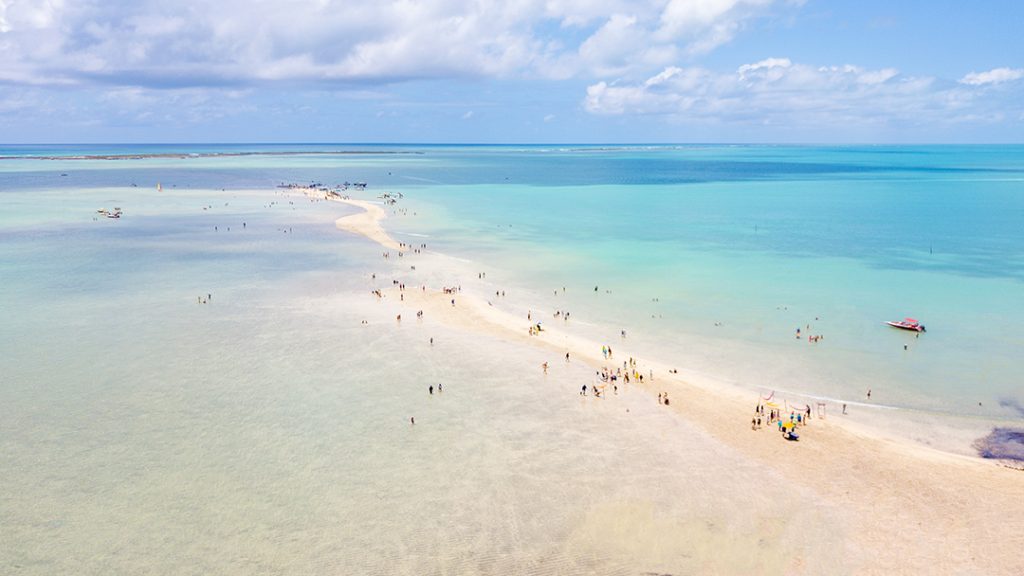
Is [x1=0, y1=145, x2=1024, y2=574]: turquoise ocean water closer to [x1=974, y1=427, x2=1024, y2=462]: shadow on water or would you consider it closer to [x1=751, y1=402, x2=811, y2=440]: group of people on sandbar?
[x1=974, y1=427, x2=1024, y2=462]: shadow on water

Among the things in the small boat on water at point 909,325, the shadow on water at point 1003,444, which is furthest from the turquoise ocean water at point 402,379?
the small boat on water at point 909,325

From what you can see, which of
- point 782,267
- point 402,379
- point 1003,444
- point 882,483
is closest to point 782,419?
point 882,483

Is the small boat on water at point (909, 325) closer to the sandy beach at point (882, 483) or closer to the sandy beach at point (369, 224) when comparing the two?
the sandy beach at point (882, 483)

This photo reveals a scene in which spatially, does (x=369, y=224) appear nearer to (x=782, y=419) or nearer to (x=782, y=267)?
(x=782, y=267)

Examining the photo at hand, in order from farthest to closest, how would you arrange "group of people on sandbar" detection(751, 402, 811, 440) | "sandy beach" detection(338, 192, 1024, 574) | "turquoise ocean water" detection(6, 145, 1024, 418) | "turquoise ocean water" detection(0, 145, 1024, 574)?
"turquoise ocean water" detection(6, 145, 1024, 418), "group of people on sandbar" detection(751, 402, 811, 440), "turquoise ocean water" detection(0, 145, 1024, 574), "sandy beach" detection(338, 192, 1024, 574)

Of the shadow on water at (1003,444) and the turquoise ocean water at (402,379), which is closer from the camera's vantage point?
the turquoise ocean water at (402,379)

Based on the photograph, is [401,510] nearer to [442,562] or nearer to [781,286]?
[442,562]

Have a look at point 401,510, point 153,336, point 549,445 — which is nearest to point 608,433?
point 549,445

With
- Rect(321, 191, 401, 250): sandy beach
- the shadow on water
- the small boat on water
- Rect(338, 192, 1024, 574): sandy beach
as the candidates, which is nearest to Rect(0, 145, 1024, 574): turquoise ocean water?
the shadow on water
